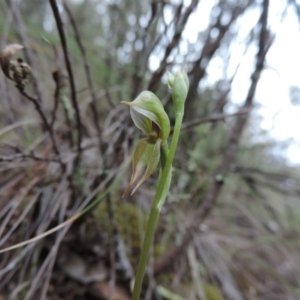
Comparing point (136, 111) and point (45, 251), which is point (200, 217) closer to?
point (45, 251)

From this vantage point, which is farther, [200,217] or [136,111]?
[200,217]

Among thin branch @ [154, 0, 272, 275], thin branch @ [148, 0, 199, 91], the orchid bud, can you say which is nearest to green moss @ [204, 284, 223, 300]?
thin branch @ [154, 0, 272, 275]

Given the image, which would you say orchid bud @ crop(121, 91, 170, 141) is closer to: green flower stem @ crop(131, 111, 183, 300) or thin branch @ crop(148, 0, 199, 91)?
green flower stem @ crop(131, 111, 183, 300)

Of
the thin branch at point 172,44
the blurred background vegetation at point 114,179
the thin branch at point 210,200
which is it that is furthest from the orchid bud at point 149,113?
the thin branch at point 210,200

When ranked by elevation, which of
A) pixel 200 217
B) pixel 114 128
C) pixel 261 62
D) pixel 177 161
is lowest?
pixel 200 217

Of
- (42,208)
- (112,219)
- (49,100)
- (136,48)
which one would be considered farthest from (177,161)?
(49,100)

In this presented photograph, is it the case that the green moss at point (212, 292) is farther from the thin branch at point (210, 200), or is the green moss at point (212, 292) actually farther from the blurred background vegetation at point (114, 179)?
the thin branch at point (210, 200)

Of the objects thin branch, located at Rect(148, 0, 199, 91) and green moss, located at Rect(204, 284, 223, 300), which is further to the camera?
green moss, located at Rect(204, 284, 223, 300)

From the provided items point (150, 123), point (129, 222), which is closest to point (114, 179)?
point (129, 222)
